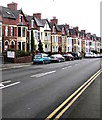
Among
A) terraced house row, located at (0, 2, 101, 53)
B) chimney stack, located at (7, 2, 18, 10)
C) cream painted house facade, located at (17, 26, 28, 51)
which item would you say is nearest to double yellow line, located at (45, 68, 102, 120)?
terraced house row, located at (0, 2, 101, 53)

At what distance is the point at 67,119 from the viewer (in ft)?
21.0

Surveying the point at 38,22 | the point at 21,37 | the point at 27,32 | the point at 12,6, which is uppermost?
the point at 12,6


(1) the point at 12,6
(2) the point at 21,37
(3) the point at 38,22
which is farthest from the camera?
(3) the point at 38,22

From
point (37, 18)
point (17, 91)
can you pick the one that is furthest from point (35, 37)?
point (17, 91)

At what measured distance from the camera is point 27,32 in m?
49.7

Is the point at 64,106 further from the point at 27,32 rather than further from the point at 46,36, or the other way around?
the point at 46,36

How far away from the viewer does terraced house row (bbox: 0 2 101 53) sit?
140ft

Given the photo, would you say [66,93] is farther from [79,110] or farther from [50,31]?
[50,31]

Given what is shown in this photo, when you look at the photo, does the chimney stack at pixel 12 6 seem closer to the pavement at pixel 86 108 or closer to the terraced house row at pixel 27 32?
the terraced house row at pixel 27 32

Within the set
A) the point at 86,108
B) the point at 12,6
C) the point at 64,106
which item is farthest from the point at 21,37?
the point at 86,108

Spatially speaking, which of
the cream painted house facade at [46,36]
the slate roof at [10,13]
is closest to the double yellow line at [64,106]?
the slate roof at [10,13]

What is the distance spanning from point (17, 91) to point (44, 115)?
3.82 m

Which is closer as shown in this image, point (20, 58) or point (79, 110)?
point (79, 110)

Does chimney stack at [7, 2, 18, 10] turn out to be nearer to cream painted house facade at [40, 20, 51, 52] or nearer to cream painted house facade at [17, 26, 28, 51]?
cream painted house facade at [17, 26, 28, 51]
